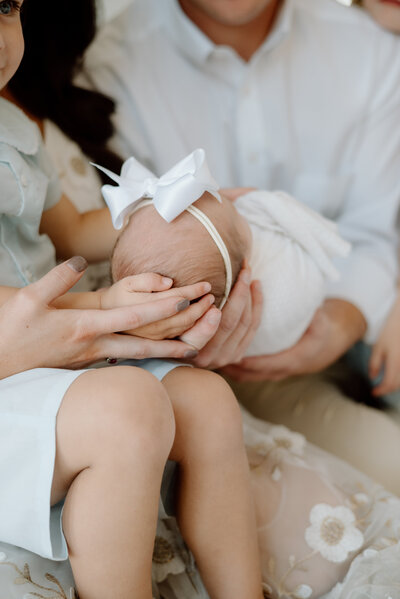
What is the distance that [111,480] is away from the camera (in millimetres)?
689

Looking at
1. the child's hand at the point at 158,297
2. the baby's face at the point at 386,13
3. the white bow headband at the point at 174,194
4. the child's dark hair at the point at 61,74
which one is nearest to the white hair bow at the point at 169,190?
the white bow headband at the point at 174,194

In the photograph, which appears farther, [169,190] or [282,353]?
[282,353]

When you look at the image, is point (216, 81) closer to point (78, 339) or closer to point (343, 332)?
point (343, 332)

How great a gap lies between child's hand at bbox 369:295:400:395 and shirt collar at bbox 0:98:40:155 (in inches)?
36.4

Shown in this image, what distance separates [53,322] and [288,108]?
946 millimetres

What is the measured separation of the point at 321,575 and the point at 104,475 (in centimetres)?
41

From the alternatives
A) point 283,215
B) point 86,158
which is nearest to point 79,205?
point 86,158

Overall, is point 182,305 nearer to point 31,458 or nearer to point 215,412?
point 215,412

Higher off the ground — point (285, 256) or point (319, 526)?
point (285, 256)

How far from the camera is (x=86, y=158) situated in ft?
4.11

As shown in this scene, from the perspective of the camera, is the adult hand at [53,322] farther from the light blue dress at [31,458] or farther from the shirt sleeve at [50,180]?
the shirt sleeve at [50,180]

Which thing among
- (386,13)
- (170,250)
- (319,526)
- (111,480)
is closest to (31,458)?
(111,480)

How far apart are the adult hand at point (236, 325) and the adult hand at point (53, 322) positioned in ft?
0.52

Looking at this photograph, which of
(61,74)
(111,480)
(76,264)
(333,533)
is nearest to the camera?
(111,480)
